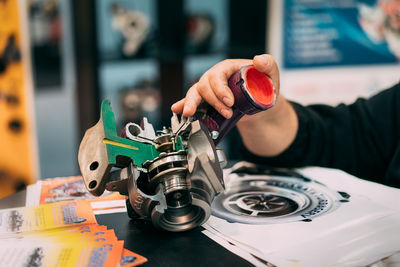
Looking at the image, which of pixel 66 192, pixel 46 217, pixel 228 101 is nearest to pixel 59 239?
pixel 46 217

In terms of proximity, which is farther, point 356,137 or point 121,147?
point 356,137

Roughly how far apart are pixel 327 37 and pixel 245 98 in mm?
1316

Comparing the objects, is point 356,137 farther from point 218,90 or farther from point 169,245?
point 169,245

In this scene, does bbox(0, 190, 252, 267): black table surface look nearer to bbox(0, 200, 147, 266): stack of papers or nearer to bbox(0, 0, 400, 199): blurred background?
bbox(0, 200, 147, 266): stack of papers

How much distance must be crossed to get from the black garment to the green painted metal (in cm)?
37

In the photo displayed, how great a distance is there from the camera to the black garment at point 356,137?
34.2 inches

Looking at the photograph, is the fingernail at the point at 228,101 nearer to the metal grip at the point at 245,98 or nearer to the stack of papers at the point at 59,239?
the metal grip at the point at 245,98

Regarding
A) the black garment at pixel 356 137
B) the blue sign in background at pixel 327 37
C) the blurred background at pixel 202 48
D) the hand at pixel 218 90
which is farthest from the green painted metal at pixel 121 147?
the blue sign in background at pixel 327 37

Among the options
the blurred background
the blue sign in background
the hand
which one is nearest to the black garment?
the hand

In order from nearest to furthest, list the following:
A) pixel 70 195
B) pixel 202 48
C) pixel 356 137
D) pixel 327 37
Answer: pixel 70 195 < pixel 356 137 < pixel 327 37 < pixel 202 48

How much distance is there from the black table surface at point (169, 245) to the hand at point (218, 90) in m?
0.18

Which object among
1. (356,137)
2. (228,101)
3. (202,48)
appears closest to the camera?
(228,101)

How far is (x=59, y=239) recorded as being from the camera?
1.73 ft

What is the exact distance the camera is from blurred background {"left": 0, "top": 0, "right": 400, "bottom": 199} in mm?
1675
